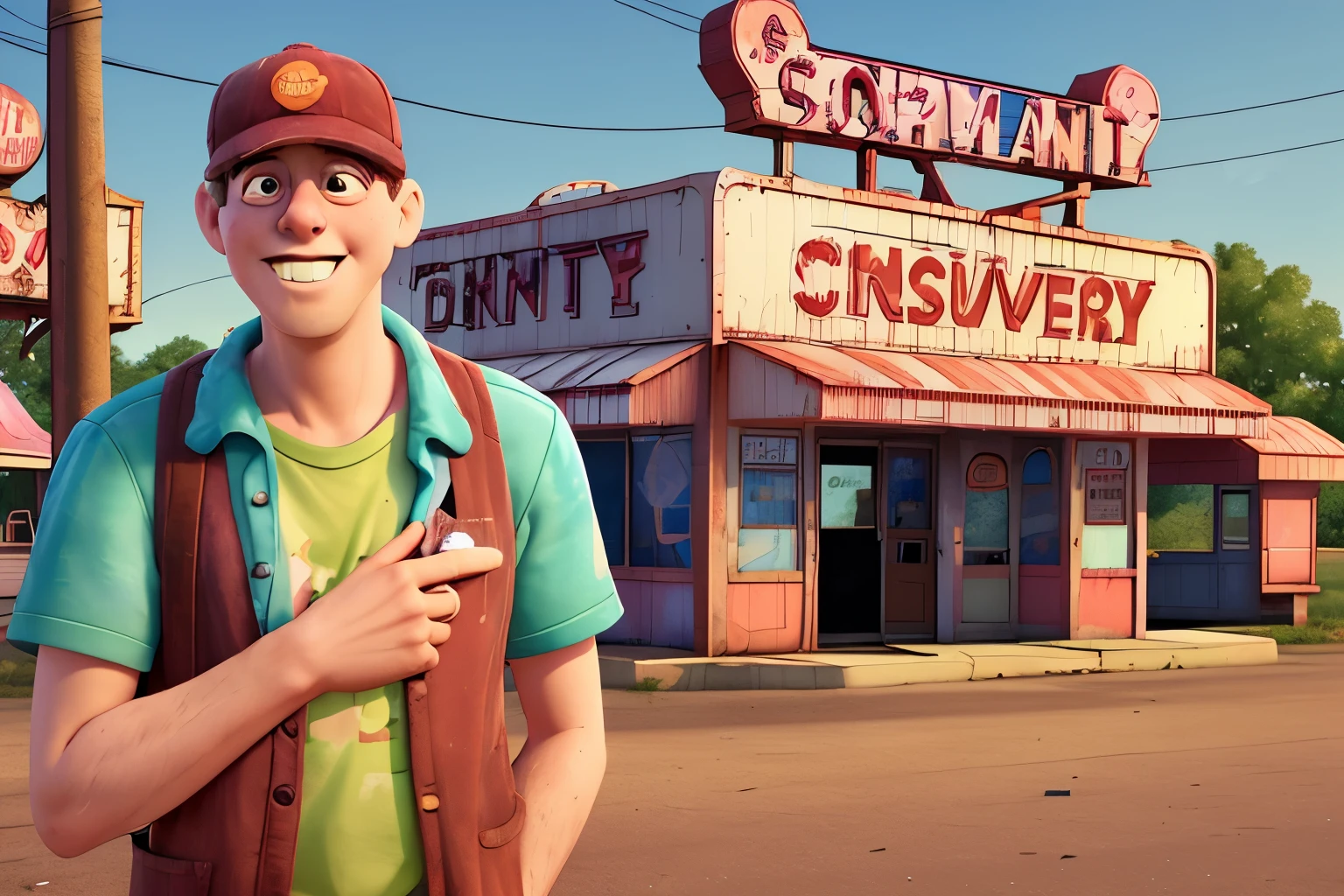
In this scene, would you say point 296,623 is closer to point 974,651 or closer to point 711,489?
point 711,489

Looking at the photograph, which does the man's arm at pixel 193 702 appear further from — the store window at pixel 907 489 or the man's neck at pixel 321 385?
the store window at pixel 907 489

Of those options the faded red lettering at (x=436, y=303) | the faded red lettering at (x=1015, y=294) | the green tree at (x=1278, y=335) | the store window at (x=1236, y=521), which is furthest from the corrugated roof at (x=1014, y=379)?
the green tree at (x=1278, y=335)

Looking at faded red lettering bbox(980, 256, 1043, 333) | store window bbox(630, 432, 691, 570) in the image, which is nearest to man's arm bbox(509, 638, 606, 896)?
store window bbox(630, 432, 691, 570)

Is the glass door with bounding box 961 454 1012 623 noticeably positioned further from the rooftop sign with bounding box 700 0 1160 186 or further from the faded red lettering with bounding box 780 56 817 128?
the faded red lettering with bounding box 780 56 817 128

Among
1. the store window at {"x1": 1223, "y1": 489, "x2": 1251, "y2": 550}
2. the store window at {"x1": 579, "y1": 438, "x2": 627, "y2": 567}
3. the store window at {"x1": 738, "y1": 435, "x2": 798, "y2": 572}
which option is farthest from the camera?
the store window at {"x1": 1223, "y1": 489, "x2": 1251, "y2": 550}

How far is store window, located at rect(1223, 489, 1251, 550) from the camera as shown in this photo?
21.8 metres

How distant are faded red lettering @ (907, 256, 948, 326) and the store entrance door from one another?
4.72ft

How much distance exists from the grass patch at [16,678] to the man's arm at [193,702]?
37.2 ft

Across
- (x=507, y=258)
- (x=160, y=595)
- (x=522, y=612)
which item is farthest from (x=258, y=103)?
(x=507, y=258)

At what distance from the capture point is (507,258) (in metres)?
16.7

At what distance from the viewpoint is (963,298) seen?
631 inches

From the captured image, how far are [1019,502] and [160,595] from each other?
15.9m

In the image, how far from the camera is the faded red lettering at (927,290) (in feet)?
51.2

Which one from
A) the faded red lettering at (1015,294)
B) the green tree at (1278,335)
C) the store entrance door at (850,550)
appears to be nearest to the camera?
the store entrance door at (850,550)
